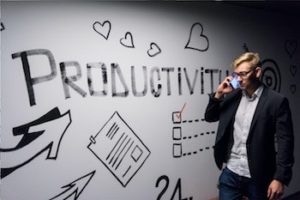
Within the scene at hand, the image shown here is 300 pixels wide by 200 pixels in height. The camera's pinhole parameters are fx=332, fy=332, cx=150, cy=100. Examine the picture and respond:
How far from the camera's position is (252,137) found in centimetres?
220

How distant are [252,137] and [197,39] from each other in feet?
3.94

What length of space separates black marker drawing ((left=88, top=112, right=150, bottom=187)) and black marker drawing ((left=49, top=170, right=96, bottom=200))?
17 centimetres

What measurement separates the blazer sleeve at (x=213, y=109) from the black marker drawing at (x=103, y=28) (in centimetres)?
91

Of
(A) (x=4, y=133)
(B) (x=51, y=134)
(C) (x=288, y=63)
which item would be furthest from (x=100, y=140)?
(C) (x=288, y=63)

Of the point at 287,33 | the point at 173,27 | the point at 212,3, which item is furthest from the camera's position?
the point at 287,33

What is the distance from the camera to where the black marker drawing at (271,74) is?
3615mm

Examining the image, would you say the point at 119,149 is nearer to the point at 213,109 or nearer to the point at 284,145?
the point at 213,109

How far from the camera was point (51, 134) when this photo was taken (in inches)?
90.2

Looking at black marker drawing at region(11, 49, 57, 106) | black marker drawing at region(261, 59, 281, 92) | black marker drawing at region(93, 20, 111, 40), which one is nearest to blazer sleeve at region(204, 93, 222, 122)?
black marker drawing at region(93, 20, 111, 40)

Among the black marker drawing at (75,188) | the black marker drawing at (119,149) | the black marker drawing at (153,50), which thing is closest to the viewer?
the black marker drawing at (75,188)

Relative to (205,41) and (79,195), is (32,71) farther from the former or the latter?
(205,41)

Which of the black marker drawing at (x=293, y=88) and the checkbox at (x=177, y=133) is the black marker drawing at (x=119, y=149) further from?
the black marker drawing at (x=293, y=88)

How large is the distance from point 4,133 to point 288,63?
10.4 ft

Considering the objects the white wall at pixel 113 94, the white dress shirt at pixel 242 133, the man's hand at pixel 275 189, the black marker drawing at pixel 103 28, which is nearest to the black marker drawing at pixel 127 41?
the white wall at pixel 113 94
